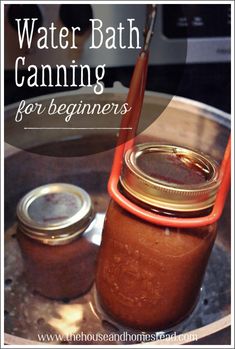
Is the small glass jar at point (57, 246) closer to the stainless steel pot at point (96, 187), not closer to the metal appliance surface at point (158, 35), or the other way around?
the stainless steel pot at point (96, 187)

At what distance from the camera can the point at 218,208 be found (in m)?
0.38

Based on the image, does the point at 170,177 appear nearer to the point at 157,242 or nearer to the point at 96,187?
the point at 157,242

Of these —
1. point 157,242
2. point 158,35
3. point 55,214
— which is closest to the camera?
point 157,242

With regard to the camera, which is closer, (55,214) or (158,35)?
(55,214)

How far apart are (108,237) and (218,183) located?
109mm

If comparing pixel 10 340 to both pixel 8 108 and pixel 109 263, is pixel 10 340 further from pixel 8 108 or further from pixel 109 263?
pixel 8 108

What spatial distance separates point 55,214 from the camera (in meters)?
0.50

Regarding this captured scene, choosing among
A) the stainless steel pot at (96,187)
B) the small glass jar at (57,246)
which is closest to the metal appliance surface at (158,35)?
the stainless steel pot at (96,187)

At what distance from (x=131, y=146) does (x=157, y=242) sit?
93 mm

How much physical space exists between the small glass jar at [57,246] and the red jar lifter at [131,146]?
0.10 meters

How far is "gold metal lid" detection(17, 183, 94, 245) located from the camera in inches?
18.2

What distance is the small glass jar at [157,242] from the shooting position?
373 mm

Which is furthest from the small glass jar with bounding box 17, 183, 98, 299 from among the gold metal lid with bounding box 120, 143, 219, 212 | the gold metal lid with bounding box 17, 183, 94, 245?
the gold metal lid with bounding box 120, 143, 219, 212

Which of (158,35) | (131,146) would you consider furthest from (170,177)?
(158,35)
